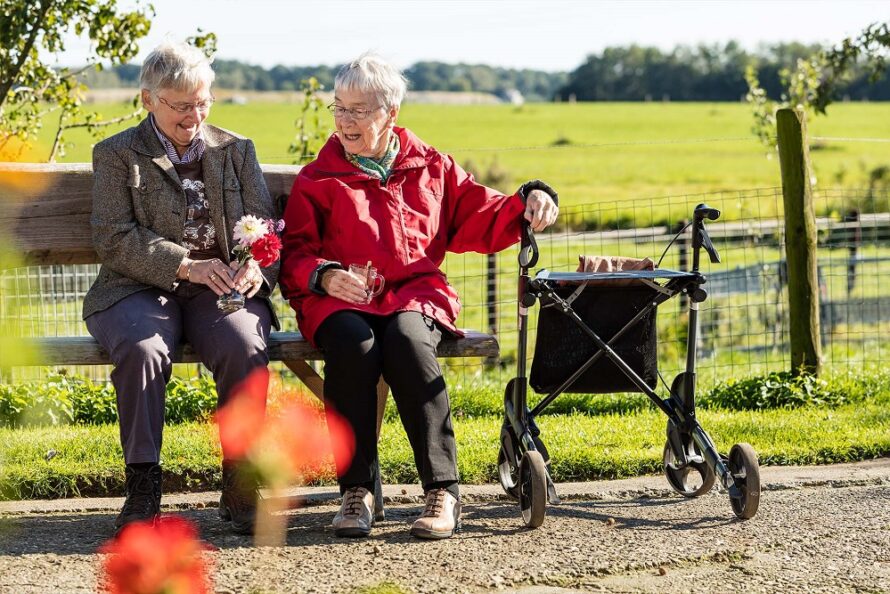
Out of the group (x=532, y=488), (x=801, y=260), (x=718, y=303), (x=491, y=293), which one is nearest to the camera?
(x=532, y=488)

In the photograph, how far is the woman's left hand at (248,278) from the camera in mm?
3732

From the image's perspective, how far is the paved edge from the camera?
4156 mm

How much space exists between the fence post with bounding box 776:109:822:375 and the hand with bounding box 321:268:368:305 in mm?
2966

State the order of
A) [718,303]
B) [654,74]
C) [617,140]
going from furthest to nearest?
[654,74], [617,140], [718,303]

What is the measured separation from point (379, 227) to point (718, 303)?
10.1 meters

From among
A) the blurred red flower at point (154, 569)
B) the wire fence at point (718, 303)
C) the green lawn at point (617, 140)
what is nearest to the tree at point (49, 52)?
the wire fence at point (718, 303)

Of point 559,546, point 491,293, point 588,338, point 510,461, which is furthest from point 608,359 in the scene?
point 491,293

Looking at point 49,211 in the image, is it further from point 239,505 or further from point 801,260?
point 801,260


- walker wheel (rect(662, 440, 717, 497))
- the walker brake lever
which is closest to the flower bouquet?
the walker brake lever

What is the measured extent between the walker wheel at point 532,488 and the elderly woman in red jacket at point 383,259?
0.75 feet

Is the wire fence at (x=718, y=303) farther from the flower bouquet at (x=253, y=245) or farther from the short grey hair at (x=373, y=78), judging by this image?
the short grey hair at (x=373, y=78)

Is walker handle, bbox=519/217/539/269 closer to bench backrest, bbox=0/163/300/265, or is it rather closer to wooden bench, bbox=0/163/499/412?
wooden bench, bbox=0/163/499/412

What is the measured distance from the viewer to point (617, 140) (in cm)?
6362

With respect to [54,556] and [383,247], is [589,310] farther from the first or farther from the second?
[54,556]
